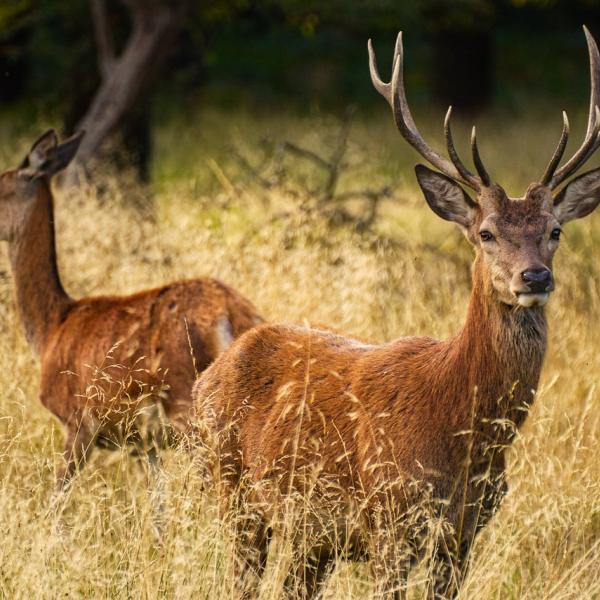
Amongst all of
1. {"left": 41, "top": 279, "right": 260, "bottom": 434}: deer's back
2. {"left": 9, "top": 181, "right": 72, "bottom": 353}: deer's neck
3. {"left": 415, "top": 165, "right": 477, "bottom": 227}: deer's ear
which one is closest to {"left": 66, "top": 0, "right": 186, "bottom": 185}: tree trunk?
{"left": 9, "top": 181, "right": 72, "bottom": 353}: deer's neck

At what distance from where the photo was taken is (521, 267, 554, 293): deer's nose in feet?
13.1

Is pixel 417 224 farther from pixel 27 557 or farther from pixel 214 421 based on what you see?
pixel 27 557

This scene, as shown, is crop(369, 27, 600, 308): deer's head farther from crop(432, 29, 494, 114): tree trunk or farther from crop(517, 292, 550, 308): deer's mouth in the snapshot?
crop(432, 29, 494, 114): tree trunk

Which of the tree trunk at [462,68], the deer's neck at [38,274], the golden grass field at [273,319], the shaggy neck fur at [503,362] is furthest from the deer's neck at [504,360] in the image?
the tree trunk at [462,68]

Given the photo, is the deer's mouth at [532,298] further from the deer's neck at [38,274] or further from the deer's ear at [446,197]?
the deer's neck at [38,274]

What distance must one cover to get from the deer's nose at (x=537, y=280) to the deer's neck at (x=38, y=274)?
9.38 feet

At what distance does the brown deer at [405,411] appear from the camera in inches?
156

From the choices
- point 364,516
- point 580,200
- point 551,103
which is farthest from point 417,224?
point 551,103

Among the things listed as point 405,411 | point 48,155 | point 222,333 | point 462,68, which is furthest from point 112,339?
point 462,68

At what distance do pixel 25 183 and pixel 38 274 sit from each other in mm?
538

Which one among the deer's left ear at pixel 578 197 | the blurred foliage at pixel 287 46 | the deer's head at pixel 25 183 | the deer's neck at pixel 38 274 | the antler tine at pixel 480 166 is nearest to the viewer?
the antler tine at pixel 480 166

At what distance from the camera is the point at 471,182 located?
173 inches

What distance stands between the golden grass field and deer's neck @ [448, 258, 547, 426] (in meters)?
0.27

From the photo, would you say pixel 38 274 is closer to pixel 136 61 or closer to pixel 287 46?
pixel 136 61
